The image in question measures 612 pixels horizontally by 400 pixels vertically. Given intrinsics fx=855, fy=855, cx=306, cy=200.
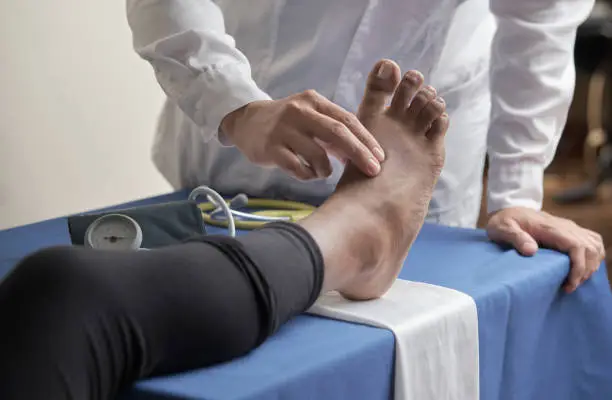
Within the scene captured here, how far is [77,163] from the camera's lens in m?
2.14

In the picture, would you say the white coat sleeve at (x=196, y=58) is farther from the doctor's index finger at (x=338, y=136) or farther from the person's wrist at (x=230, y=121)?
the doctor's index finger at (x=338, y=136)

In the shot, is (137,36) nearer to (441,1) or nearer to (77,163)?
(441,1)

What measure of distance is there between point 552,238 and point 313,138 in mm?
376

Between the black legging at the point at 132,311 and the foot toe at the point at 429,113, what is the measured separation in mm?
320

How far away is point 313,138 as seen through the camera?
2.99ft

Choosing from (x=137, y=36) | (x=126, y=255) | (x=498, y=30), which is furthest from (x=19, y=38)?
(x=126, y=255)

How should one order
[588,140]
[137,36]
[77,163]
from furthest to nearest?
[588,140]
[77,163]
[137,36]

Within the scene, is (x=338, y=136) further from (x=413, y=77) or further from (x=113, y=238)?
(x=113, y=238)

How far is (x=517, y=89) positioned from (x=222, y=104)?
0.45 m

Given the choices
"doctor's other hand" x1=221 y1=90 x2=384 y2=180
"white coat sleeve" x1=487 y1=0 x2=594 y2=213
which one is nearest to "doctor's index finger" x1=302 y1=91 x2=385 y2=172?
"doctor's other hand" x1=221 y1=90 x2=384 y2=180

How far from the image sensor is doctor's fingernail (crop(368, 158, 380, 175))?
0.93 m

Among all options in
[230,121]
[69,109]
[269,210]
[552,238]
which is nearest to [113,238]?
[230,121]

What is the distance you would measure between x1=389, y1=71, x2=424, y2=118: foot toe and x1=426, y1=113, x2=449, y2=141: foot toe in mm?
39

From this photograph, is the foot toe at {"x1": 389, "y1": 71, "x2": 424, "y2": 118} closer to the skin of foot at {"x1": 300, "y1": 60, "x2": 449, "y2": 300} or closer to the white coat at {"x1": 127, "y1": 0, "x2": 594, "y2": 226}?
the skin of foot at {"x1": 300, "y1": 60, "x2": 449, "y2": 300}
